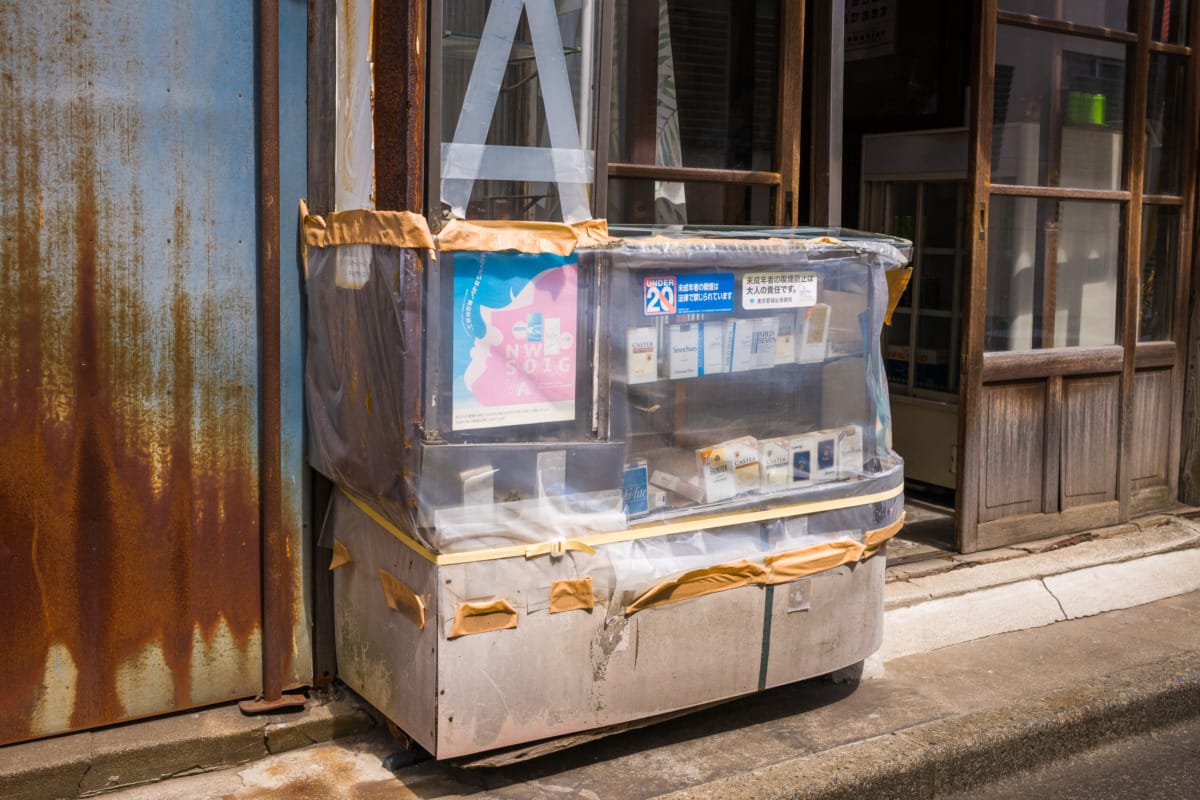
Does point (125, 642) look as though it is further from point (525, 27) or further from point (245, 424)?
point (525, 27)

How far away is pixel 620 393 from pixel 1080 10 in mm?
3824

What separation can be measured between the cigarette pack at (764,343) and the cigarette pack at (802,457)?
305 mm

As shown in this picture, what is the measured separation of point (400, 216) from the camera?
135 inches

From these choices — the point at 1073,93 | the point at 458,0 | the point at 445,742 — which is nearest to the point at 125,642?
the point at 445,742

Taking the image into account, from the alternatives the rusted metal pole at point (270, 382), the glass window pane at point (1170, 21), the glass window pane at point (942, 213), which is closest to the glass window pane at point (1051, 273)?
the glass window pane at point (942, 213)

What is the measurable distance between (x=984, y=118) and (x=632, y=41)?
199 cm

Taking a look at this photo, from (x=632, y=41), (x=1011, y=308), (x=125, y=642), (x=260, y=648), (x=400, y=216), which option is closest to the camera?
(x=400, y=216)

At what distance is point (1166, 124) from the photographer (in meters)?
6.57

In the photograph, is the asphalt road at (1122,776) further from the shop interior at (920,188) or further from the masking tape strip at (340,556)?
the masking tape strip at (340,556)

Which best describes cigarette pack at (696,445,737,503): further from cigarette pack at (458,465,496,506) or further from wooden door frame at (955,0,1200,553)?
wooden door frame at (955,0,1200,553)

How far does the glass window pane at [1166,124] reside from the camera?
6.50m

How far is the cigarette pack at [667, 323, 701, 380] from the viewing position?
3.94 metres

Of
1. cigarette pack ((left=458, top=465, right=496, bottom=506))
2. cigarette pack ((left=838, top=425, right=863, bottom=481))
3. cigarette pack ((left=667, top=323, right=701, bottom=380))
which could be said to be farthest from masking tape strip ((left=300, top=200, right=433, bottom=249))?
cigarette pack ((left=838, top=425, right=863, bottom=481))

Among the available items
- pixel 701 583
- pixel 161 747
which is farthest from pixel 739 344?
pixel 161 747
